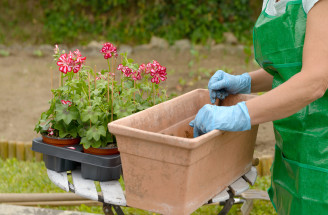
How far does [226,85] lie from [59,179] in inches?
32.5

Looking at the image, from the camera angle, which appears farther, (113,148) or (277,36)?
(113,148)

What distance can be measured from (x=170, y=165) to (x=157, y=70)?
2.31ft

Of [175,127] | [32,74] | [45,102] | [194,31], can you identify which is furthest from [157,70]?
[194,31]

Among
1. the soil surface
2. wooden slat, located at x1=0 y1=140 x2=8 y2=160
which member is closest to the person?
the soil surface

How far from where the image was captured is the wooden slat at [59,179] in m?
1.96

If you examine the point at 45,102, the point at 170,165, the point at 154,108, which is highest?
the point at 154,108

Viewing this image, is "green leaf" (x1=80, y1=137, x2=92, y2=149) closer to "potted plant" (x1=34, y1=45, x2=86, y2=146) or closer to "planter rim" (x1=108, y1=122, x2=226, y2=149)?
"potted plant" (x1=34, y1=45, x2=86, y2=146)

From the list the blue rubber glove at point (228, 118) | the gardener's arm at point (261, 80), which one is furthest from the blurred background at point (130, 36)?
the blue rubber glove at point (228, 118)

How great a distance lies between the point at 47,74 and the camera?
6.42 metres

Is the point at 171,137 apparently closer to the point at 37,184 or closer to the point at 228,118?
the point at 228,118

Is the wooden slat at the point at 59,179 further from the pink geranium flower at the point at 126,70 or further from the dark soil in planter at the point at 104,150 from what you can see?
the pink geranium flower at the point at 126,70

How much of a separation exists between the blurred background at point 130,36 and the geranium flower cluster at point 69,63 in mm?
3437

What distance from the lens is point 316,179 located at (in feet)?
6.17

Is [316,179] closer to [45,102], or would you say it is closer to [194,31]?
[45,102]
